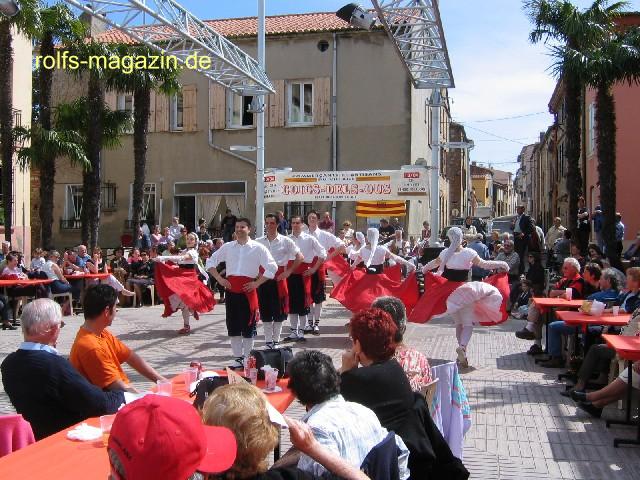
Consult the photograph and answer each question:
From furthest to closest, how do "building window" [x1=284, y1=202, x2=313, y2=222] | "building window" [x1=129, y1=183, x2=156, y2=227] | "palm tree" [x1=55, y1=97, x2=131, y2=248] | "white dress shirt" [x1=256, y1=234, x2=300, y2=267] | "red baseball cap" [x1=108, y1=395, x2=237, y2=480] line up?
"building window" [x1=129, y1=183, x2=156, y2=227], "building window" [x1=284, y1=202, x2=313, y2=222], "palm tree" [x1=55, y1=97, x2=131, y2=248], "white dress shirt" [x1=256, y1=234, x2=300, y2=267], "red baseball cap" [x1=108, y1=395, x2=237, y2=480]

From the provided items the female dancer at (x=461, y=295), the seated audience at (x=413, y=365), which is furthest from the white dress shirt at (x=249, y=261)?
the seated audience at (x=413, y=365)

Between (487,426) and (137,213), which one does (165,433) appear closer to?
(487,426)

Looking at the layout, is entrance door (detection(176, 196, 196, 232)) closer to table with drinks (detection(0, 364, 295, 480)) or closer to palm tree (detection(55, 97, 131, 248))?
palm tree (detection(55, 97, 131, 248))

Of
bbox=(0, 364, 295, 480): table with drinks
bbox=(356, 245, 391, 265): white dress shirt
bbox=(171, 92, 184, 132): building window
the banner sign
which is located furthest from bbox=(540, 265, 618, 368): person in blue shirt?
bbox=(171, 92, 184, 132): building window

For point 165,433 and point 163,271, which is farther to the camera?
point 163,271

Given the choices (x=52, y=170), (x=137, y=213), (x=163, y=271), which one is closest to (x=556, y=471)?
(x=163, y=271)

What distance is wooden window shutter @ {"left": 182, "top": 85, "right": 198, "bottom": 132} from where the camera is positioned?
27359mm

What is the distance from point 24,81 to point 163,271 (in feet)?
41.5

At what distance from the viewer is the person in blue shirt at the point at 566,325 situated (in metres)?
8.93

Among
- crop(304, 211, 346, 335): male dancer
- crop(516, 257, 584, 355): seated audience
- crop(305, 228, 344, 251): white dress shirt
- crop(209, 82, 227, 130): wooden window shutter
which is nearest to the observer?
crop(516, 257, 584, 355): seated audience

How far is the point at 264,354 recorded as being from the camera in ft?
16.7

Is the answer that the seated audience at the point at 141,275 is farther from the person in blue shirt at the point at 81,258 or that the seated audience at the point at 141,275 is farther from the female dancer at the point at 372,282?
the female dancer at the point at 372,282

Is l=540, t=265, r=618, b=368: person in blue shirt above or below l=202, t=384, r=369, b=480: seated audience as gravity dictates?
below

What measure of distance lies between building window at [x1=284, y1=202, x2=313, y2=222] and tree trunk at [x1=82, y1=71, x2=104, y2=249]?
762 cm
